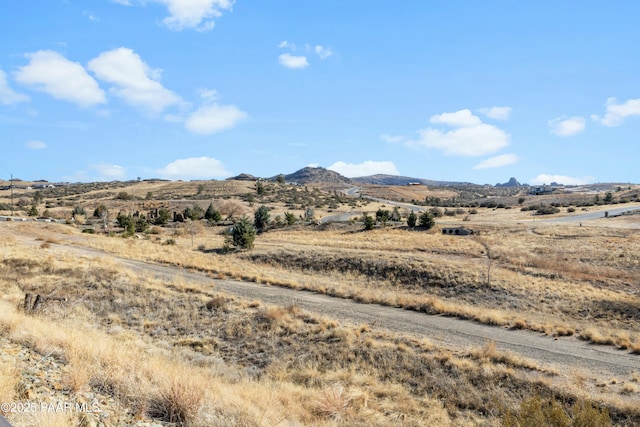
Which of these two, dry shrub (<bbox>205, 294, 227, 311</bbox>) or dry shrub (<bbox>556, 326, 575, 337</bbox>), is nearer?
dry shrub (<bbox>556, 326, 575, 337</bbox>)

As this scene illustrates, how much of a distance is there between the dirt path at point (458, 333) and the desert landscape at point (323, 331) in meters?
0.10

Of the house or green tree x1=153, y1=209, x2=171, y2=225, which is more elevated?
green tree x1=153, y1=209, x2=171, y2=225

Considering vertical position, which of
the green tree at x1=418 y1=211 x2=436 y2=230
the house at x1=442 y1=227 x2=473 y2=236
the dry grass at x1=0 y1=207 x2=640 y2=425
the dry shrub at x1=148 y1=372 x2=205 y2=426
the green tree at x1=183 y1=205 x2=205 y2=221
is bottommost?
the dry grass at x1=0 y1=207 x2=640 y2=425

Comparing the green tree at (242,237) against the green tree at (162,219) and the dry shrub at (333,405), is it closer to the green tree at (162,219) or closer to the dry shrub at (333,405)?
the green tree at (162,219)

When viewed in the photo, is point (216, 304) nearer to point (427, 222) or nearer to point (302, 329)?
point (302, 329)

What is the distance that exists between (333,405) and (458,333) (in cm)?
885

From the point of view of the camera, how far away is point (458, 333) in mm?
16391

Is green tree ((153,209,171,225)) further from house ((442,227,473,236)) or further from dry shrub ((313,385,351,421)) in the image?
dry shrub ((313,385,351,421))

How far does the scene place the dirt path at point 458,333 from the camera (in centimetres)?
1299

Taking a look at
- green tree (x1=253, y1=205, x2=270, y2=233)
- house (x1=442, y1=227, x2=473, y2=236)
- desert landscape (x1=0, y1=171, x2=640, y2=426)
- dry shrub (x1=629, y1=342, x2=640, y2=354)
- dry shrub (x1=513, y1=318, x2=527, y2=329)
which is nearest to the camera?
desert landscape (x1=0, y1=171, x2=640, y2=426)

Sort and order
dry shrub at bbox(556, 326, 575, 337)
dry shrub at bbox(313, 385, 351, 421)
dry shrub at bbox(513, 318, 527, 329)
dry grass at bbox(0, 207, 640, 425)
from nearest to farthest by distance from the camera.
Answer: dry grass at bbox(0, 207, 640, 425) → dry shrub at bbox(313, 385, 351, 421) → dry shrub at bbox(556, 326, 575, 337) → dry shrub at bbox(513, 318, 527, 329)

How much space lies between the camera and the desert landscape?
7594mm

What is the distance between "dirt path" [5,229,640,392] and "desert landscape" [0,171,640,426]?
100 millimetres

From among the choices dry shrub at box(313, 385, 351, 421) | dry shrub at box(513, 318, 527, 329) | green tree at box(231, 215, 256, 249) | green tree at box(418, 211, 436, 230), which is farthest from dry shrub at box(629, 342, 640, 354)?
green tree at box(418, 211, 436, 230)
